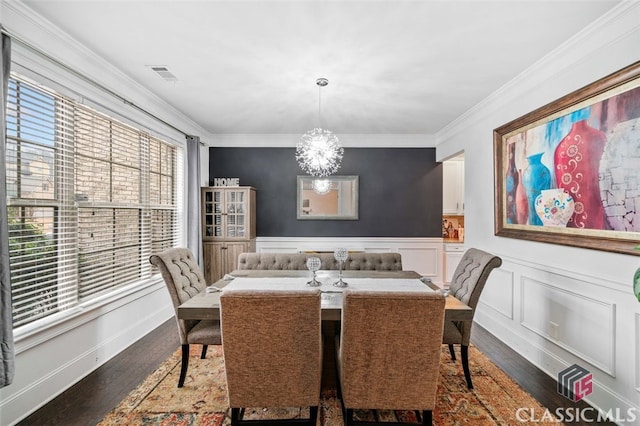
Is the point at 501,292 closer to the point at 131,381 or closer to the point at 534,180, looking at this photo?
the point at 534,180

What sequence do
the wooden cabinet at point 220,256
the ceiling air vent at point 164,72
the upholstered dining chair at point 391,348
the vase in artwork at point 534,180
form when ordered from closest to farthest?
the upholstered dining chair at point 391,348 < the vase in artwork at point 534,180 < the ceiling air vent at point 164,72 < the wooden cabinet at point 220,256

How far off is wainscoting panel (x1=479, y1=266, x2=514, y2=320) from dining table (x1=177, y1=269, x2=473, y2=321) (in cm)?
102

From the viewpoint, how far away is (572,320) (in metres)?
2.29

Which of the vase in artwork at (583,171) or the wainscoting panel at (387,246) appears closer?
the vase in artwork at (583,171)

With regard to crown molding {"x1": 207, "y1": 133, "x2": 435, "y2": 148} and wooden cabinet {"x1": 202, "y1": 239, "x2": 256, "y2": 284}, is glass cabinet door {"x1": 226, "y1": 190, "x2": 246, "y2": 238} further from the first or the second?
crown molding {"x1": 207, "y1": 133, "x2": 435, "y2": 148}

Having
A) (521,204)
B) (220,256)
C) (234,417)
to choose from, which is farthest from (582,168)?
(220,256)

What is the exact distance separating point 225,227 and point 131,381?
102 inches

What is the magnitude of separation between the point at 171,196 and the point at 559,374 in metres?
4.41

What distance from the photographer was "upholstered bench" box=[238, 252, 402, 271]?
326 centimetres

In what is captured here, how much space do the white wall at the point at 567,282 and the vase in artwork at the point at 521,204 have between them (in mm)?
235

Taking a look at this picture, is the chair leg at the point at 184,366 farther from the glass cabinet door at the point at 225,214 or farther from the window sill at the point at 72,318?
the glass cabinet door at the point at 225,214

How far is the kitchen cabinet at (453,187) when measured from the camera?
5.46 m

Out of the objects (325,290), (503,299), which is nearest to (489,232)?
(503,299)

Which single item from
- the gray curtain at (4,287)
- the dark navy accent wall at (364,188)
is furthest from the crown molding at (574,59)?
the gray curtain at (4,287)
